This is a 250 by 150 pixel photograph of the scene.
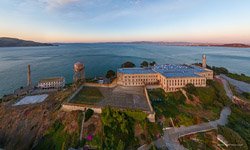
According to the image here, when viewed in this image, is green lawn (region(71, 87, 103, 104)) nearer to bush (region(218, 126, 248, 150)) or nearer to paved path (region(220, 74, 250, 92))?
bush (region(218, 126, 248, 150))

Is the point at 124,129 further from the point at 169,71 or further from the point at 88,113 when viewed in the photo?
the point at 169,71

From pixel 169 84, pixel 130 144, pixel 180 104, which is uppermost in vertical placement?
pixel 169 84

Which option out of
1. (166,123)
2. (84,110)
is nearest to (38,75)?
(84,110)

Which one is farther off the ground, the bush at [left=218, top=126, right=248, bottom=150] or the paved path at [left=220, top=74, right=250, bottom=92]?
the paved path at [left=220, top=74, right=250, bottom=92]

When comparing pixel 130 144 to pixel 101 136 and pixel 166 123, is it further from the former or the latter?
pixel 166 123

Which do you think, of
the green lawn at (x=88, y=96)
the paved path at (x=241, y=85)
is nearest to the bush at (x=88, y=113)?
the green lawn at (x=88, y=96)

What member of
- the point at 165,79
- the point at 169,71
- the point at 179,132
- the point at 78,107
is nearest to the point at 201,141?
the point at 179,132

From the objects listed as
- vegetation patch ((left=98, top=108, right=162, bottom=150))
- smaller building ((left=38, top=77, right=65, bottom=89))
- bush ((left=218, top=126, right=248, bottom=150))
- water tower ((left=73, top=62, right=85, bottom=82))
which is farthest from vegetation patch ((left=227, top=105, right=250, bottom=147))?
smaller building ((left=38, top=77, right=65, bottom=89))

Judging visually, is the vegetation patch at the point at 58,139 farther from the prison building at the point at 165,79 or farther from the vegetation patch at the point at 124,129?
the prison building at the point at 165,79
